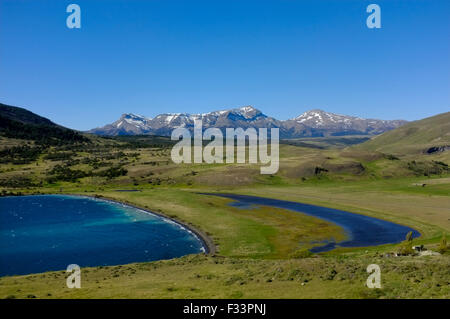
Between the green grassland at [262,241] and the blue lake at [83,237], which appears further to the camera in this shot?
the blue lake at [83,237]

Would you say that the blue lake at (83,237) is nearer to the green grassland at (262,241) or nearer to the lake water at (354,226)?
Answer: the green grassland at (262,241)

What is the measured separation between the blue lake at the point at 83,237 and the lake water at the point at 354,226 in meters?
31.6

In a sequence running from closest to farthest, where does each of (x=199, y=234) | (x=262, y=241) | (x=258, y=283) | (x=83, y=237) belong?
(x=258, y=283) < (x=262, y=241) < (x=199, y=234) < (x=83, y=237)

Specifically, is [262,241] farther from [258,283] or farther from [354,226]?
[258,283]

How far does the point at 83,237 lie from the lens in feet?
267

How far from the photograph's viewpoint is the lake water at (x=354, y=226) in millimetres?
74000

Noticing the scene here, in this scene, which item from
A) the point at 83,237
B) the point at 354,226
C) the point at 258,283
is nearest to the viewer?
the point at 258,283

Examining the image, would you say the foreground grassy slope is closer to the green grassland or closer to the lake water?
the green grassland

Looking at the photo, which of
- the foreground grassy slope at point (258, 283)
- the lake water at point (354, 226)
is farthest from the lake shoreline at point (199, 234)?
the foreground grassy slope at point (258, 283)

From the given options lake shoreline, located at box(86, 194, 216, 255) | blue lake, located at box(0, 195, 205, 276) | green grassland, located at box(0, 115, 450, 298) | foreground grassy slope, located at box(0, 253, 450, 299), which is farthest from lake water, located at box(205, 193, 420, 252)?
blue lake, located at box(0, 195, 205, 276)

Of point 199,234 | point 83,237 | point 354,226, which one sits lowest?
point 354,226

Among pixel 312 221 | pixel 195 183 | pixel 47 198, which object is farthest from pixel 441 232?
pixel 47 198

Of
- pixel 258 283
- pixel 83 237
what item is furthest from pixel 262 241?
pixel 83 237

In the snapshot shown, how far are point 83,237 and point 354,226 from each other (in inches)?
2594
